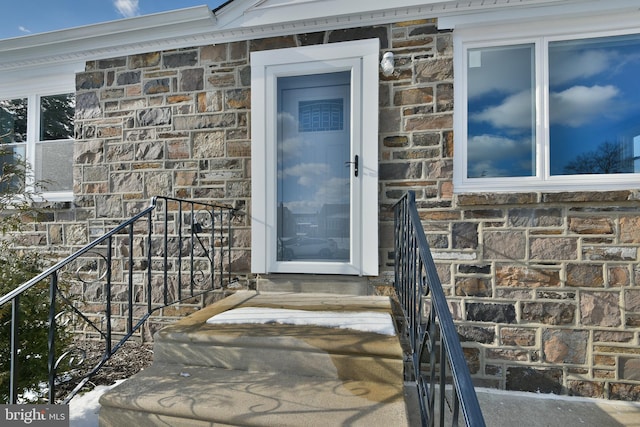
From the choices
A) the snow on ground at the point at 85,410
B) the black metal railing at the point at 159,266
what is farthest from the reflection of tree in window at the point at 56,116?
the snow on ground at the point at 85,410

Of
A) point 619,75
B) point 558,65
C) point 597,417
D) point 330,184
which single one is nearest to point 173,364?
point 330,184

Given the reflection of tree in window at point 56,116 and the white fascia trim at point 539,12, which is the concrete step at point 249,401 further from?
the reflection of tree in window at point 56,116

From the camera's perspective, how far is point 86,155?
10.7ft

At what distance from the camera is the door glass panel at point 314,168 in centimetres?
277

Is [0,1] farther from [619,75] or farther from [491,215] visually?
[619,75]

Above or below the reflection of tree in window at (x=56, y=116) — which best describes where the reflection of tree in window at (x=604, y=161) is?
below

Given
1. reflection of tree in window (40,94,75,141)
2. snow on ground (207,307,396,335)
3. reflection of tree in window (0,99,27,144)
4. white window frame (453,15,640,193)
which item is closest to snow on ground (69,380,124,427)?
snow on ground (207,307,396,335)

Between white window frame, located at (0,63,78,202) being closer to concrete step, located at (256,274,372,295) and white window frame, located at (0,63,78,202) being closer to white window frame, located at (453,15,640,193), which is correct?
concrete step, located at (256,274,372,295)

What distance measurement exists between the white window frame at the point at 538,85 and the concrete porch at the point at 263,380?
1.58 m

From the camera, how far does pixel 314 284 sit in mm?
2719

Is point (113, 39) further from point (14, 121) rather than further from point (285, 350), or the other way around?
point (285, 350)

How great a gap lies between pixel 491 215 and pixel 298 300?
1589mm

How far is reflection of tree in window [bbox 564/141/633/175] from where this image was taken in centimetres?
244

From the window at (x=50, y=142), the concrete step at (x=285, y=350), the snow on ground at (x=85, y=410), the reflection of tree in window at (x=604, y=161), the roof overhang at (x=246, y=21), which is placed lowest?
the snow on ground at (x=85, y=410)
